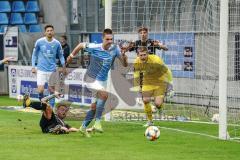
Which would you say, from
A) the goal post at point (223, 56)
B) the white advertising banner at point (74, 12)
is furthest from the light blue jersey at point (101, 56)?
the white advertising banner at point (74, 12)

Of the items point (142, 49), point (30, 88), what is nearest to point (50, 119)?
point (142, 49)

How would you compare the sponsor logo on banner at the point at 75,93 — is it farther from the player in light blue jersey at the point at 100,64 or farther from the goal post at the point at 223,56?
the goal post at the point at 223,56

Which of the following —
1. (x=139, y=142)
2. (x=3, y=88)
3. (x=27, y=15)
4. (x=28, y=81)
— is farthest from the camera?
(x=27, y=15)

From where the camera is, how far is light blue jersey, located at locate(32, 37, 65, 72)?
1961 cm

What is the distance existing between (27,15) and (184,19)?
16.3 m

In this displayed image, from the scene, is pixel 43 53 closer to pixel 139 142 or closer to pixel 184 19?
pixel 184 19

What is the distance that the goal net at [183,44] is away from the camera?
65.2ft

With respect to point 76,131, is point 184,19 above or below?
above

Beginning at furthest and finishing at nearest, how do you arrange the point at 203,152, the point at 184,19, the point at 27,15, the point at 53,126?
the point at 27,15 → the point at 184,19 → the point at 53,126 → the point at 203,152

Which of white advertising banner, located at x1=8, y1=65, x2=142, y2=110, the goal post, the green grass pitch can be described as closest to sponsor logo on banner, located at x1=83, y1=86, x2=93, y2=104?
white advertising banner, located at x1=8, y1=65, x2=142, y2=110

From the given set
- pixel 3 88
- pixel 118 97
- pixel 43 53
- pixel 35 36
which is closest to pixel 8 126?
pixel 43 53

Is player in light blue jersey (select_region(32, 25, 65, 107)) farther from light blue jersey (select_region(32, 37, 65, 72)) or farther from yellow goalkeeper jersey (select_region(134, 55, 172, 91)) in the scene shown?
yellow goalkeeper jersey (select_region(134, 55, 172, 91))

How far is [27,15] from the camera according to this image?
36.2 m

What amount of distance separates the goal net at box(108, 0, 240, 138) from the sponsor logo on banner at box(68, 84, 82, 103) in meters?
3.01
